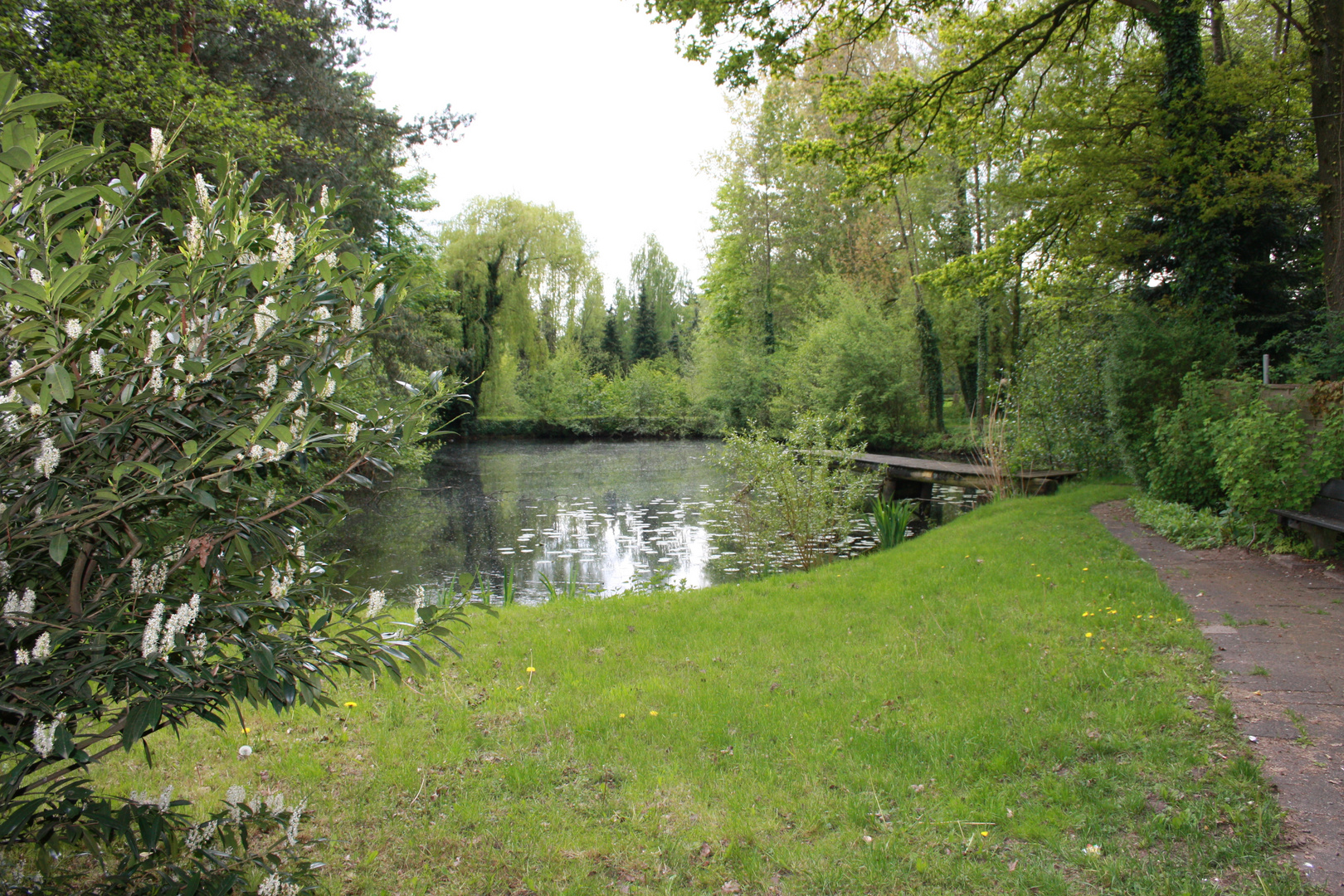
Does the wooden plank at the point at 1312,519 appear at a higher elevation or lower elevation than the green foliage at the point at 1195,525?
higher

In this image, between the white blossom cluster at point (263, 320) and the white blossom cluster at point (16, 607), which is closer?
the white blossom cluster at point (16, 607)

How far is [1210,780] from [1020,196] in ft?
38.4

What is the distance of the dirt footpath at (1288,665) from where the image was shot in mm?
2699

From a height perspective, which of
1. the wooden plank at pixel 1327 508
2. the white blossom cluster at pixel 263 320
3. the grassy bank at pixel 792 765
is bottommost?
the grassy bank at pixel 792 765

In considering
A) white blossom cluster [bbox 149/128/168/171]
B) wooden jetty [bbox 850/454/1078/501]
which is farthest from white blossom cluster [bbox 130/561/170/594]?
wooden jetty [bbox 850/454/1078/501]

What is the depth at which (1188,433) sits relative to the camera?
831 centimetres

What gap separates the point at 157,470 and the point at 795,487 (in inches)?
315

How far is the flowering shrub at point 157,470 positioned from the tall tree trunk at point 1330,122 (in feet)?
38.3

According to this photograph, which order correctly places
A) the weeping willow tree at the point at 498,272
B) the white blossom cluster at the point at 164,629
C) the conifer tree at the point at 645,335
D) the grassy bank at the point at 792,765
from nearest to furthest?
the white blossom cluster at the point at 164,629 < the grassy bank at the point at 792,765 < the weeping willow tree at the point at 498,272 < the conifer tree at the point at 645,335

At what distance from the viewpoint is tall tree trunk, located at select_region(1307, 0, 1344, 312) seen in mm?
9242

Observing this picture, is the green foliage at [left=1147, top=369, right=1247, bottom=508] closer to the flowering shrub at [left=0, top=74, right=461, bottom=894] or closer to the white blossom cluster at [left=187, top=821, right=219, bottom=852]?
the flowering shrub at [left=0, top=74, right=461, bottom=894]

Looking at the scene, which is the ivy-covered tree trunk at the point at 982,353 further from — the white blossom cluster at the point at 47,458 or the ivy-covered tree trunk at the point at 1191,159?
the white blossom cluster at the point at 47,458

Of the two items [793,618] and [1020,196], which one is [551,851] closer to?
[793,618]

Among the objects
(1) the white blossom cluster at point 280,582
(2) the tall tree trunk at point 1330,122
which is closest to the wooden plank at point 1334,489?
(2) the tall tree trunk at point 1330,122
